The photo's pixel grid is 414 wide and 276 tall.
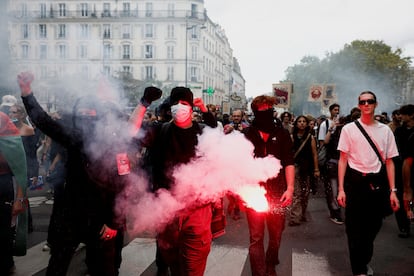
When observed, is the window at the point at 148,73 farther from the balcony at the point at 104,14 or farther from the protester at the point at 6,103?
the protester at the point at 6,103

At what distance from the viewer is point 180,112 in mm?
3742

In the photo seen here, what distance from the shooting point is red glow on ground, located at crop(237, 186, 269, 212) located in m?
4.38

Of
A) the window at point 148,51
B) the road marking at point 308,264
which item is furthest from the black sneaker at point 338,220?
the window at point 148,51

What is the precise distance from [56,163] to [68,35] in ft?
8.94

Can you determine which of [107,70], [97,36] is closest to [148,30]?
[97,36]

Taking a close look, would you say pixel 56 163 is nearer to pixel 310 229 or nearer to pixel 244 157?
pixel 244 157

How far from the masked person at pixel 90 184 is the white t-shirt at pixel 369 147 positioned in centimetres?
250

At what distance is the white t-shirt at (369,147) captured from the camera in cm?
442

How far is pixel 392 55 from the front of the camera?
54.0 meters

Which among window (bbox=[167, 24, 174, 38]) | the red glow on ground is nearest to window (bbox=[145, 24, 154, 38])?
window (bbox=[167, 24, 174, 38])

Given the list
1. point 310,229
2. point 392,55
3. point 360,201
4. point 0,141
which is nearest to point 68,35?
point 0,141

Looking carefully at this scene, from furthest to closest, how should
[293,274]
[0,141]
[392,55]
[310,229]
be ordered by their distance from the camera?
Answer: [392,55] → [310,229] → [293,274] → [0,141]

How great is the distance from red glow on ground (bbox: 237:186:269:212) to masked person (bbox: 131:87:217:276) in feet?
2.57

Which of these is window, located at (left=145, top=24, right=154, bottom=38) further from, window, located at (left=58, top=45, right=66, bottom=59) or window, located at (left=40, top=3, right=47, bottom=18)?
window, located at (left=40, top=3, right=47, bottom=18)
